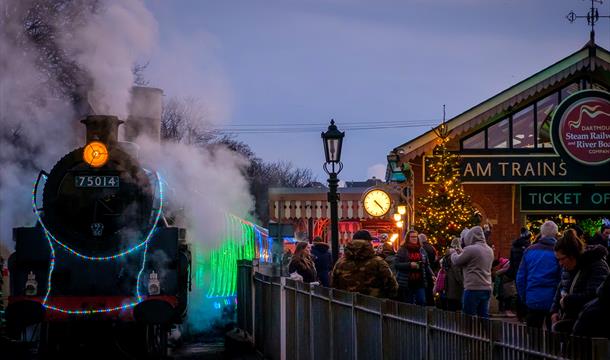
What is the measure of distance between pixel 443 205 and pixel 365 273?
1624cm

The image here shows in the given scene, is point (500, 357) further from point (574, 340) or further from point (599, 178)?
point (599, 178)

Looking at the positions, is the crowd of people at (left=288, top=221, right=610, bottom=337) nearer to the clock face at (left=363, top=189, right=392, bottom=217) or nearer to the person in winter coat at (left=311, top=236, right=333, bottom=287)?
the person in winter coat at (left=311, top=236, right=333, bottom=287)

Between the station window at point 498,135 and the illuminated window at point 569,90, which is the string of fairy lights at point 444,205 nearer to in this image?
the station window at point 498,135

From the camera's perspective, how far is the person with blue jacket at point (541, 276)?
11742mm

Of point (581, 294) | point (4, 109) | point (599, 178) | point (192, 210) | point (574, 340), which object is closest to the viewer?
point (574, 340)

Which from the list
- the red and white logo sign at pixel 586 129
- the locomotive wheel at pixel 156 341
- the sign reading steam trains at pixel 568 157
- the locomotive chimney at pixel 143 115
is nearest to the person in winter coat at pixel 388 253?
the locomotive chimney at pixel 143 115

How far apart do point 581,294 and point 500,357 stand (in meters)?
2.66

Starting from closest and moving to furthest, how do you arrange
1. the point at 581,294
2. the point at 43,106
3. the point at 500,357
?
the point at 500,357 → the point at 581,294 → the point at 43,106

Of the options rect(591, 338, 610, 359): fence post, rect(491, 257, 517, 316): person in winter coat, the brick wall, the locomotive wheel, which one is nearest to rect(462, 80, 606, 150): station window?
the brick wall

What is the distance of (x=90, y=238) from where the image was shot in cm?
Result: 1338

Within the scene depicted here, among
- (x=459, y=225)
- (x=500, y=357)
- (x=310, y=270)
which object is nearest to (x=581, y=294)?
(x=500, y=357)

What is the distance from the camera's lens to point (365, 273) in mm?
10609

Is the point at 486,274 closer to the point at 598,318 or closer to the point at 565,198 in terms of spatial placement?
the point at 598,318

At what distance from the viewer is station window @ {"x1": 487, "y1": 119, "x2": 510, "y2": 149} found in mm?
32094
